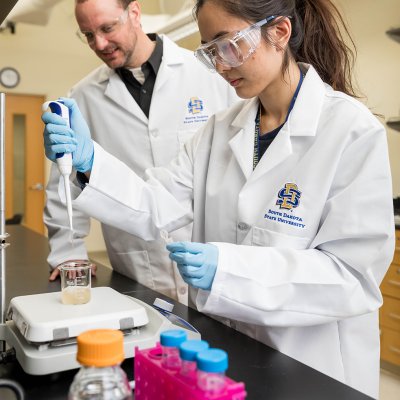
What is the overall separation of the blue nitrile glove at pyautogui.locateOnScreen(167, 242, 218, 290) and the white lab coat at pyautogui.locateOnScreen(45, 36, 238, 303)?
800 mm

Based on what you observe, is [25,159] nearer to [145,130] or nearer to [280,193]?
[145,130]

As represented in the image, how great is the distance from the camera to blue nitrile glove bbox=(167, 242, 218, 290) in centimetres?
99

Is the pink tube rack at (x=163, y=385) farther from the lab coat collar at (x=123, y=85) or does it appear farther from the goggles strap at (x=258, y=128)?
the lab coat collar at (x=123, y=85)

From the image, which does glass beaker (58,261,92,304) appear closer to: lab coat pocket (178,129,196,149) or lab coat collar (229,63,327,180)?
lab coat collar (229,63,327,180)

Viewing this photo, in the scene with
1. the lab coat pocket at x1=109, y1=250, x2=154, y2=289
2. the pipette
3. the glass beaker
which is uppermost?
the pipette

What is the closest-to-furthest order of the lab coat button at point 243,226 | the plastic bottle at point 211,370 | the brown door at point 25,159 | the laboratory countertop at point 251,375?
1. the plastic bottle at point 211,370
2. the laboratory countertop at point 251,375
3. the lab coat button at point 243,226
4. the brown door at point 25,159

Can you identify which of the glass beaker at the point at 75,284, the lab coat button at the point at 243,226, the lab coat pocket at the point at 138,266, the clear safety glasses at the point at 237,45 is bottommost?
the lab coat pocket at the point at 138,266

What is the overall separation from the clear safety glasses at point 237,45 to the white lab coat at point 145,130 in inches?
28.6

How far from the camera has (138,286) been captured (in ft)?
5.29

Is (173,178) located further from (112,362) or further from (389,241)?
(112,362)

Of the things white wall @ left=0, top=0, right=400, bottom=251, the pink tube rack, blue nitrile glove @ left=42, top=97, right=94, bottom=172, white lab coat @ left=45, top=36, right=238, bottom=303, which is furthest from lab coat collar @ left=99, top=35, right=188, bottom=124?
white wall @ left=0, top=0, right=400, bottom=251

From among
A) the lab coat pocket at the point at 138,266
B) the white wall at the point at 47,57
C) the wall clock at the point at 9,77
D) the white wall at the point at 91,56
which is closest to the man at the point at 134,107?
the lab coat pocket at the point at 138,266

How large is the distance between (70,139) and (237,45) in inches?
18.6

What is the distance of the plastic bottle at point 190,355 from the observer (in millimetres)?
534
